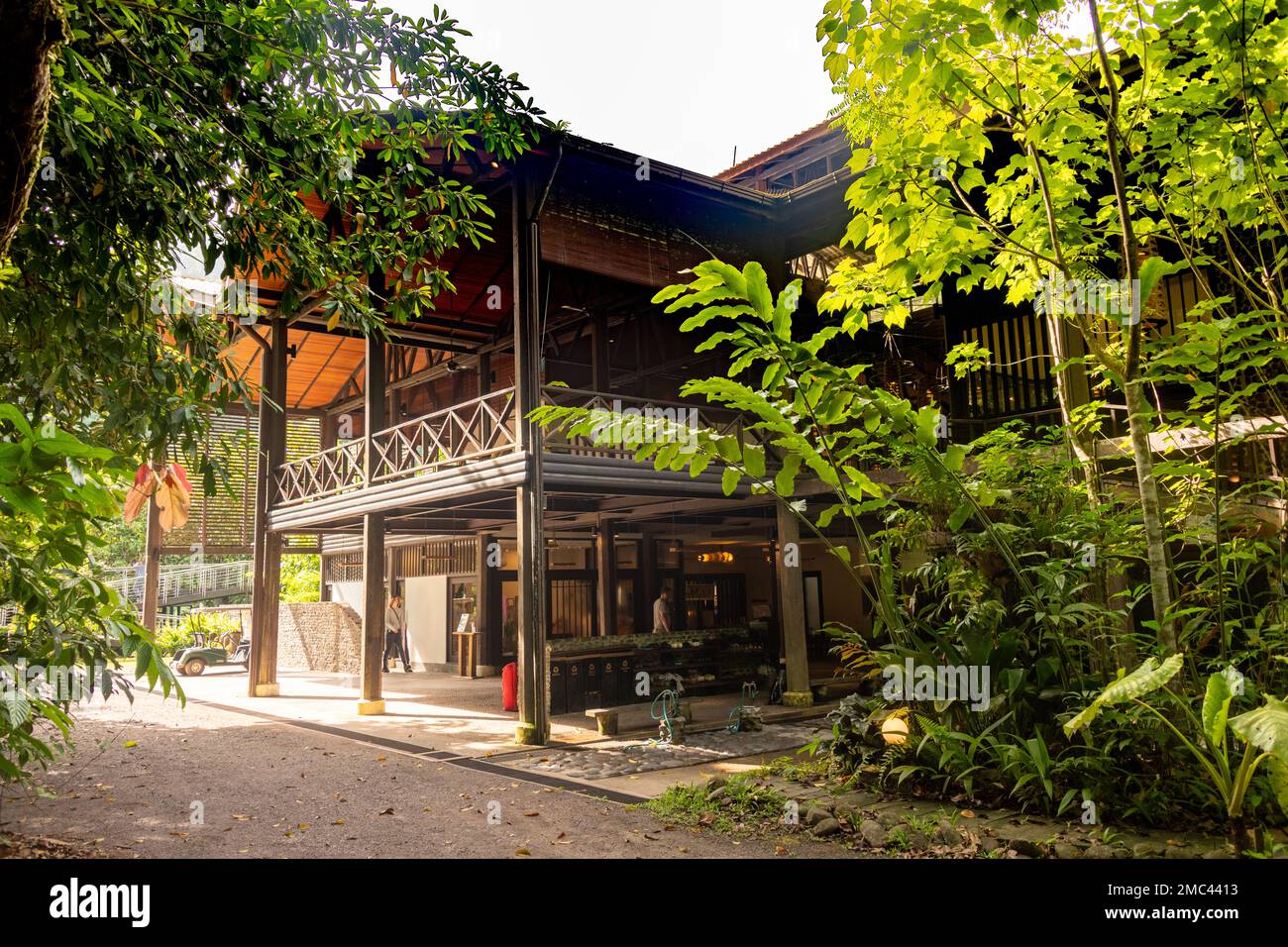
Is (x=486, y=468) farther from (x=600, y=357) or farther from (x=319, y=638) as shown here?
(x=319, y=638)

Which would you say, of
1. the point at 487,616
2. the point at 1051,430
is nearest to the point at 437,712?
the point at 487,616

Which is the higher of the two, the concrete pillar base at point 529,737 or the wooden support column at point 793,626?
the wooden support column at point 793,626

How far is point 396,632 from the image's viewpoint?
A: 20422 mm

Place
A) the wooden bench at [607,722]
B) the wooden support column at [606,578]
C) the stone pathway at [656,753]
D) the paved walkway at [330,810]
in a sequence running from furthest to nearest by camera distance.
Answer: the wooden support column at [606,578] → the wooden bench at [607,722] → the stone pathway at [656,753] → the paved walkway at [330,810]

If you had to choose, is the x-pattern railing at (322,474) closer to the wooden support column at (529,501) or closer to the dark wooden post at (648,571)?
the wooden support column at (529,501)

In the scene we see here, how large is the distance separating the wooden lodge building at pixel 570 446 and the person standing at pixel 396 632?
0.41 metres

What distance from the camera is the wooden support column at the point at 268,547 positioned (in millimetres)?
15414

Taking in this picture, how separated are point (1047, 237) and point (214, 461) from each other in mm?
5493

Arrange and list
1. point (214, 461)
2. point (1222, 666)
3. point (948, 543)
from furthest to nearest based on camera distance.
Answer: point (948, 543) → point (214, 461) → point (1222, 666)

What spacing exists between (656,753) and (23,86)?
27.2ft

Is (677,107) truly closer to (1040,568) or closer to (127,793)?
(1040,568)

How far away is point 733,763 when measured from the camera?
28.1 ft

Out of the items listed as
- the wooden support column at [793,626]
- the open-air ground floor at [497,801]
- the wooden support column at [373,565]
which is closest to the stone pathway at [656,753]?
the open-air ground floor at [497,801]
